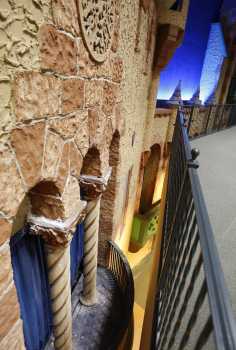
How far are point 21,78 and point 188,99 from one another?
719 centimetres

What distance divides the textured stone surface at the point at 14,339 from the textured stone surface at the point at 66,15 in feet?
4.62

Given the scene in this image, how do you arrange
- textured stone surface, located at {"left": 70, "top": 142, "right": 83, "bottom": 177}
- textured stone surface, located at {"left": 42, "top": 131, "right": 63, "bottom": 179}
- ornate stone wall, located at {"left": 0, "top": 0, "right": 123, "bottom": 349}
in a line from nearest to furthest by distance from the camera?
1. ornate stone wall, located at {"left": 0, "top": 0, "right": 123, "bottom": 349}
2. textured stone surface, located at {"left": 42, "top": 131, "right": 63, "bottom": 179}
3. textured stone surface, located at {"left": 70, "top": 142, "right": 83, "bottom": 177}

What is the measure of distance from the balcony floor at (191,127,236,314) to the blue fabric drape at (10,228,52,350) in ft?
4.48

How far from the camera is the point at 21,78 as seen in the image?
832 millimetres

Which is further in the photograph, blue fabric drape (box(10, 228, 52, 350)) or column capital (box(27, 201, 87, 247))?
blue fabric drape (box(10, 228, 52, 350))

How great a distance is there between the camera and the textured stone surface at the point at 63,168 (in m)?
1.22

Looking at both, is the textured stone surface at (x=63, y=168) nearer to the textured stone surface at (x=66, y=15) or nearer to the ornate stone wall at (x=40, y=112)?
the ornate stone wall at (x=40, y=112)

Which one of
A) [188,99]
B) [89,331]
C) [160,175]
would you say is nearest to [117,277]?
[89,331]

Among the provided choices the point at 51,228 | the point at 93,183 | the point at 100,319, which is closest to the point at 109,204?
the point at 93,183

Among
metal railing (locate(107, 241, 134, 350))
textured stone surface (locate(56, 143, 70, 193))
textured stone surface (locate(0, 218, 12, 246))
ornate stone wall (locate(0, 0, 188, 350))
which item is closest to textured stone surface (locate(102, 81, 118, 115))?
ornate stone wall (locate(0, 0, 188, 350))

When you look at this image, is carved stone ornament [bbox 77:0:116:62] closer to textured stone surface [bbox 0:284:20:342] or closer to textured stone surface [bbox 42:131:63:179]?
textured stone surface [bbox 42:131:63:179]

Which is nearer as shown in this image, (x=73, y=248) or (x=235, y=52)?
(x=73, y=248)

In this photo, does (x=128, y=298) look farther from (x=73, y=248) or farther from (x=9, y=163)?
(x=9, y=163)

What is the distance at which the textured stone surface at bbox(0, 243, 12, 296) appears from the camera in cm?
89
